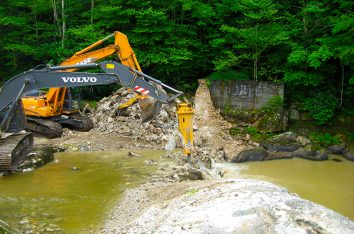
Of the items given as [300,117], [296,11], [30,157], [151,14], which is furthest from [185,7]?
[30,157]

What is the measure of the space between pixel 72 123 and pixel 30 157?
4.28 meters

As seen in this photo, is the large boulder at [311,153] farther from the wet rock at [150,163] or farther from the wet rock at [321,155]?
the wet rock at [150,163]

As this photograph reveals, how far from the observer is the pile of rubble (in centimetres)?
1505

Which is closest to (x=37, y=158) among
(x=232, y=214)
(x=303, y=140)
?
(x=232, y=214)

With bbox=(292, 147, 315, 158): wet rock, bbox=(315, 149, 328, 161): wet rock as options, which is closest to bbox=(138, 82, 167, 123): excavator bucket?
bbox=(292, 147, 315, 158): wet rock

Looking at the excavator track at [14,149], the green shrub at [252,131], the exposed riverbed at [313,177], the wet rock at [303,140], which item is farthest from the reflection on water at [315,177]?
the excavator track at [14,149]

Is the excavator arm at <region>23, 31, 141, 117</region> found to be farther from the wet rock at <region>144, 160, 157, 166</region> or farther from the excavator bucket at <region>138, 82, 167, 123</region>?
the wet rock at <region>144, 160, 157, 166</region>

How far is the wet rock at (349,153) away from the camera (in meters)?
15.3

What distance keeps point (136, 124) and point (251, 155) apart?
4.60 m

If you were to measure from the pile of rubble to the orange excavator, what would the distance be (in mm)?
Result: 465

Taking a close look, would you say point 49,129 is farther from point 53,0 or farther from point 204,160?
point 53,0

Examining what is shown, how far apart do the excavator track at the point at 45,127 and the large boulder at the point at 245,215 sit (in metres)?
8.70

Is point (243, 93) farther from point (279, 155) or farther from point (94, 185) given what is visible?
point (94, 185)

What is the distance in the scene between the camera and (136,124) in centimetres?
1614
